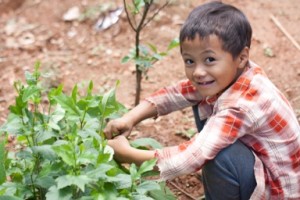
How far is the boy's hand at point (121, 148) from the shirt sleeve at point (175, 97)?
36 centimetres

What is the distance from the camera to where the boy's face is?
7.25 feet

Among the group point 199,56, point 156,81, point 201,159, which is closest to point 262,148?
point 201,159

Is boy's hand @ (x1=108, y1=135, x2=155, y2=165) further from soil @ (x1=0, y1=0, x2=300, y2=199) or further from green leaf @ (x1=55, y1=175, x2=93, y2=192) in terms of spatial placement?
soil @ (x1=0, y1=0, x2=300, y2=199)

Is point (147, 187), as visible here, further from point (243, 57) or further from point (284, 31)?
point (284, 31)

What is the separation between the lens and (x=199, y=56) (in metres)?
2.22

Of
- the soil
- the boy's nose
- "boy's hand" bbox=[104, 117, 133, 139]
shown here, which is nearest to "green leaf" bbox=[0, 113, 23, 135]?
"boy's hand" bbox=[104, 117, 133, 139]

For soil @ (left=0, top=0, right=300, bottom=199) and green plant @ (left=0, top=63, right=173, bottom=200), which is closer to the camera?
green plant @ (left=0, top=63, right=173, bottom=200)

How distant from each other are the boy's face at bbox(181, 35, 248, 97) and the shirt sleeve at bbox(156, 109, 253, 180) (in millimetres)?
146

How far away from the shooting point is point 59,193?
Result: 1808mm

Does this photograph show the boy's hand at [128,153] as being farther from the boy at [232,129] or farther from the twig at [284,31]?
the twig at [284,31]

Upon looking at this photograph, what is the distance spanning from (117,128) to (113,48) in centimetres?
169

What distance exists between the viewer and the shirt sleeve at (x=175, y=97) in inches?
101

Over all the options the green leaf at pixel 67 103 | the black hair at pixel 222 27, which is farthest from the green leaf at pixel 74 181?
the black hair at pixel 222 27

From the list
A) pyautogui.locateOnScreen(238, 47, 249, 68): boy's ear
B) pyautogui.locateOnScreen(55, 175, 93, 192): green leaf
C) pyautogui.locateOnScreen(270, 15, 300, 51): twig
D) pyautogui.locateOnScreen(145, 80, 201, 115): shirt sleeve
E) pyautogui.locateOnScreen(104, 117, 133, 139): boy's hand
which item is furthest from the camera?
pyautogui.locateOnScreen(270, 15, 300, 51): twig
